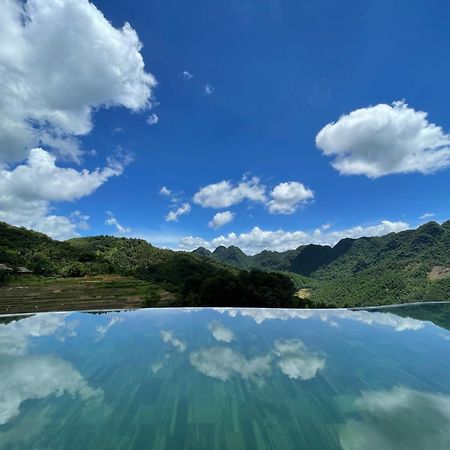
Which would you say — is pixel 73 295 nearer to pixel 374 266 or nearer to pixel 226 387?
pixel 226 387

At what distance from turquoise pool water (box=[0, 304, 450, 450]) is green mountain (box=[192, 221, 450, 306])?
5025 cm

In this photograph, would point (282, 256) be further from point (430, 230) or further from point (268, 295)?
point (268, 295)

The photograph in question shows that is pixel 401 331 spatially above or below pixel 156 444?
above

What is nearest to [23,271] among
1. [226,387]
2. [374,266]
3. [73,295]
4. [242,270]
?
[73,295]

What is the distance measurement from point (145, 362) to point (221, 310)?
6.94 meters

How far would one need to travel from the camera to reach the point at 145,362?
655cm

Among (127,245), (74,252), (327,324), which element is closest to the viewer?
(327,324)

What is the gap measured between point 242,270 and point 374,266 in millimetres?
90803

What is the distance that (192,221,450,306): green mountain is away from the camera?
6119 cm

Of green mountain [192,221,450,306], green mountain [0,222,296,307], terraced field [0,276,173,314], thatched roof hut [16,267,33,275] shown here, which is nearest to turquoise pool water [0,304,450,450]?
terraced field [0,276,173,314]

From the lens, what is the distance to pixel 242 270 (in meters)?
24.8

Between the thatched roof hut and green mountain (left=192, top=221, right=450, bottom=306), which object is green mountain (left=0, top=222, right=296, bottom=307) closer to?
the thatched roof hut

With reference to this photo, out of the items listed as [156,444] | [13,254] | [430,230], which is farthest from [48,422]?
[430,230]

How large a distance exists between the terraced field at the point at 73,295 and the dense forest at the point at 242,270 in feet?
7.26
